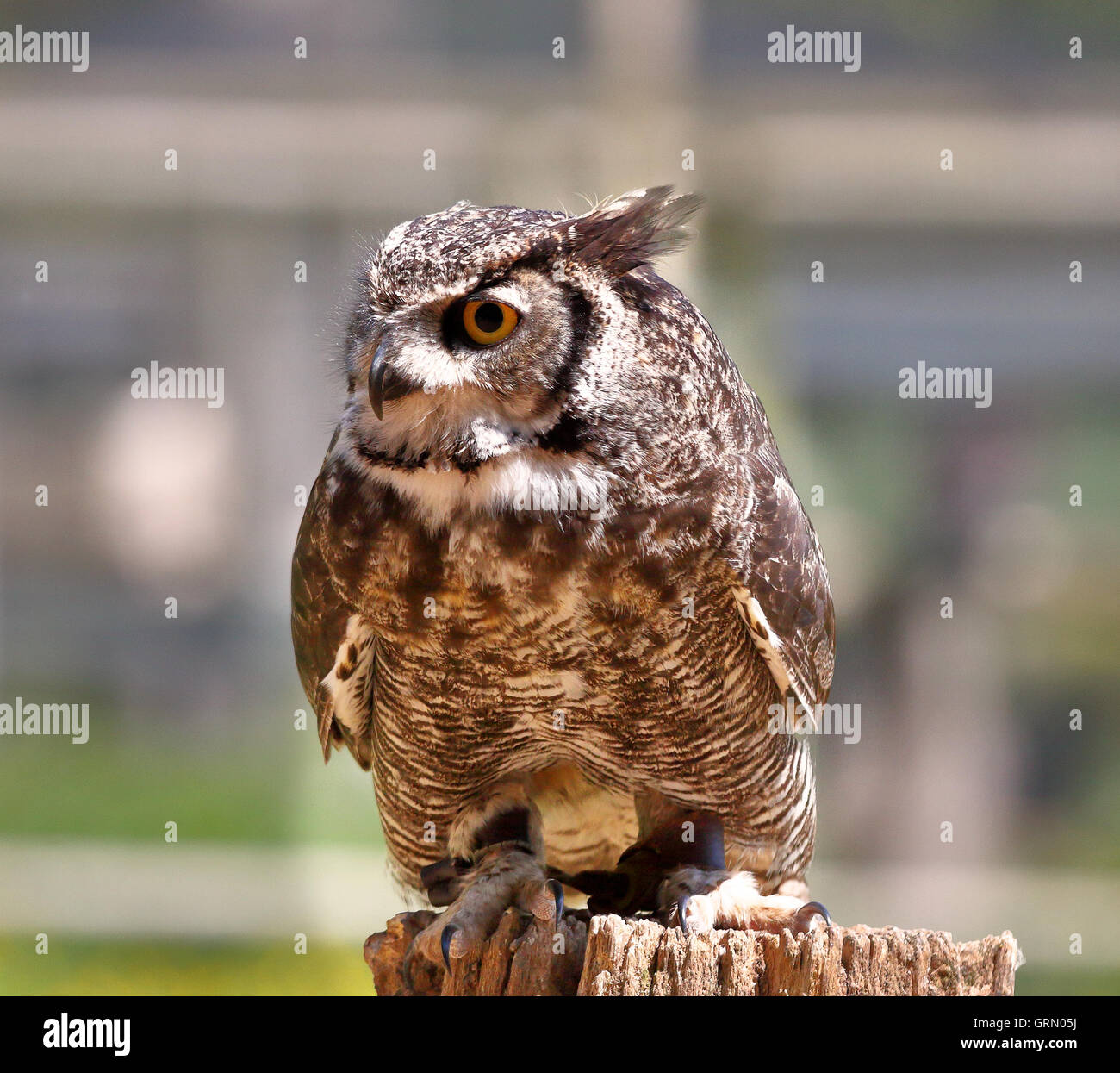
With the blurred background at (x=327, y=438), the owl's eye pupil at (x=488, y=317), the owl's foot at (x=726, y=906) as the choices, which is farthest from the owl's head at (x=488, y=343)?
the blurred background at (x=327, y=438)

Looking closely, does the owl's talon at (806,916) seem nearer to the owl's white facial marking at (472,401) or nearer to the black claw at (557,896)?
the black claw at (557,896)

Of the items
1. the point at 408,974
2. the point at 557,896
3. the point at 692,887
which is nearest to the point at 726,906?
the point at 692,887

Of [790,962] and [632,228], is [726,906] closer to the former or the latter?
[790,962]

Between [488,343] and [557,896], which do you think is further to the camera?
[557,896]

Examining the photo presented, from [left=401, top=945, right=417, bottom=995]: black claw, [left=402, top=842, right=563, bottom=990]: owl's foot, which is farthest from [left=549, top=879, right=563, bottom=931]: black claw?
[left=401, top=945, right=417, bottom=995]: black claw

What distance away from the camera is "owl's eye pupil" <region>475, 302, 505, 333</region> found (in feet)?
6.79

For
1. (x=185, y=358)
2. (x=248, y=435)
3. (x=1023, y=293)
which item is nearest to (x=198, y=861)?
(x=248, y=435)

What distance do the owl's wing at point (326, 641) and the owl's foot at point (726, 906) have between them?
2.58 ft

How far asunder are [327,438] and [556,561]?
3.73 m

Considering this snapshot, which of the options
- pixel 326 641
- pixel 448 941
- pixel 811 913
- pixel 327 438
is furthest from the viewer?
pixel 327 438

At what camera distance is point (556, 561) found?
7.15 feet

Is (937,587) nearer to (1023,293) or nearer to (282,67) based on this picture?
(1023,293)

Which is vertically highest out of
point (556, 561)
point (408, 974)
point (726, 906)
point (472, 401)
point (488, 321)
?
point (488, 321)

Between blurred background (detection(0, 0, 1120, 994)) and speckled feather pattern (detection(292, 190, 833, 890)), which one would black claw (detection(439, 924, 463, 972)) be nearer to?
speckled feather pattern (detection(292, 190, 833, 890))
